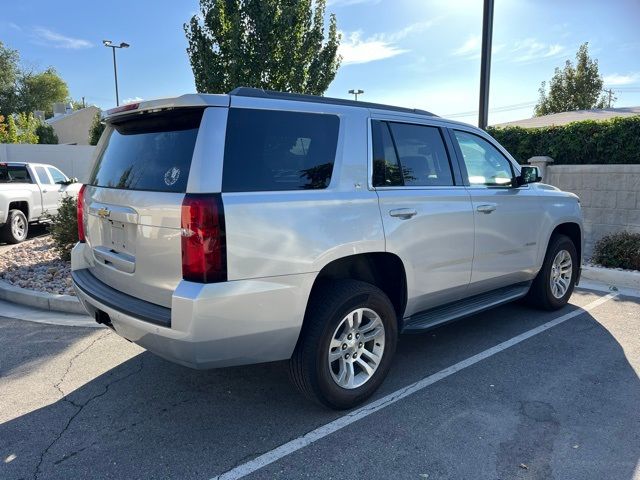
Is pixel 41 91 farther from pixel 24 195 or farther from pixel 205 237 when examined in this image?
pixel 205 237

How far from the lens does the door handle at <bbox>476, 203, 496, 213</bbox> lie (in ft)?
Result: 14.1

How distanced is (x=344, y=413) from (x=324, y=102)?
2104 millimetres

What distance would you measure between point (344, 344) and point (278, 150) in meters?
1.35

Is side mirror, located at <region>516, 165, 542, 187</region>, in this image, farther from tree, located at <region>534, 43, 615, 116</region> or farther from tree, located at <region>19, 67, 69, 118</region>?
tree, located at <region>19, 67, 69, 118</region>

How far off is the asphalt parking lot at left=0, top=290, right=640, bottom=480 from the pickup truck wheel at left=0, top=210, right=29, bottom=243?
20.8 feet

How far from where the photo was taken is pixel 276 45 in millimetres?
10867

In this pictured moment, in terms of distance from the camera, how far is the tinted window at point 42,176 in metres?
11.3

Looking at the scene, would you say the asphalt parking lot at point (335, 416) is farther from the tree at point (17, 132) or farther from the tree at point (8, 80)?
the tree at point (8, 80)

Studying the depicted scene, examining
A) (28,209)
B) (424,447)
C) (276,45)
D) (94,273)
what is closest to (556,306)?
(424,447)

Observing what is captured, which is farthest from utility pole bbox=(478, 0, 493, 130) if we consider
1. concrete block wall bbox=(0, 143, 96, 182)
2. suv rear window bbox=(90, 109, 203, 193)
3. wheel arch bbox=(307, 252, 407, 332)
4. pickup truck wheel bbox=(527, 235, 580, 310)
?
concrete block wall bbox=(0, 143, 96, 182)

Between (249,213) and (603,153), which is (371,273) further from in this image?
(603,153)

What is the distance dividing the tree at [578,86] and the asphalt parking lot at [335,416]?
26731 millimetres

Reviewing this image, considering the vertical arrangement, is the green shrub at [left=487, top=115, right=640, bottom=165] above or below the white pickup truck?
above

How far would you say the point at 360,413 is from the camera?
341cm
